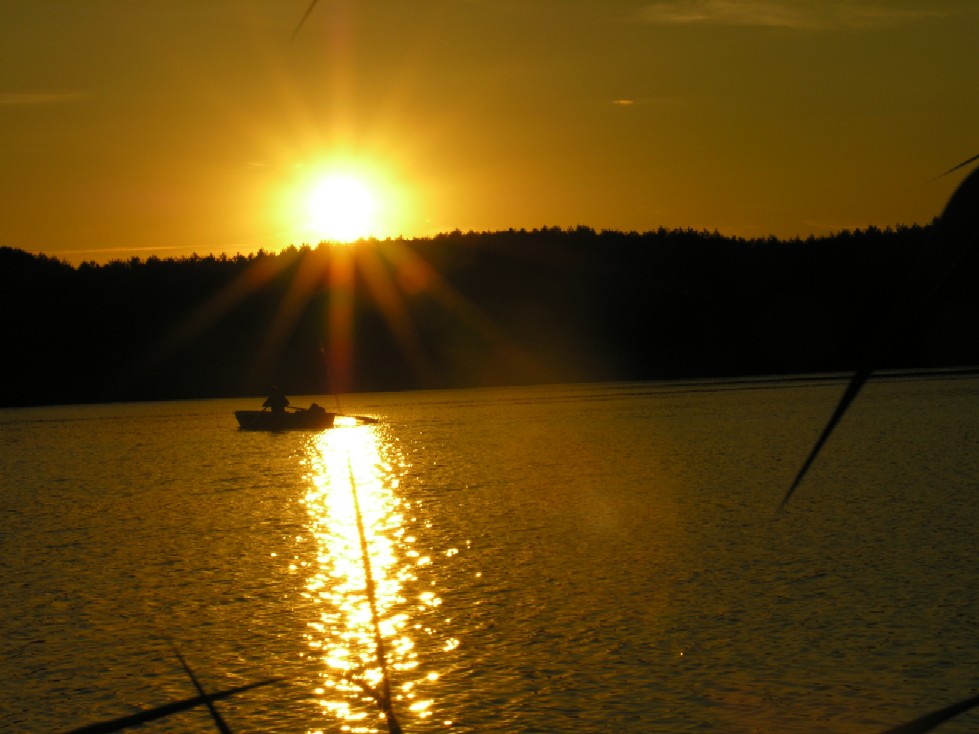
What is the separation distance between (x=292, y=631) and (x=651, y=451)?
31.1 meters

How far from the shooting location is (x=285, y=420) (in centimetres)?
5509

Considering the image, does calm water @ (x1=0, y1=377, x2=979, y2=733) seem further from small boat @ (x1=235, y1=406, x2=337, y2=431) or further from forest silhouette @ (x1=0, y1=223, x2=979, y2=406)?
forest silhouette @ (x1=0, y1=223, x2=979, y2=406)

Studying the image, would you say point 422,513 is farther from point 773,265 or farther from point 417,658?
point 773,265

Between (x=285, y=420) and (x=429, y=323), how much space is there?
103009mm

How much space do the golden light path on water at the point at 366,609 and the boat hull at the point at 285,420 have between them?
22870 millimetres

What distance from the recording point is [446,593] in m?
15.5

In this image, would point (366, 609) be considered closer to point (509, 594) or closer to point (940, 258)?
point (509, 594)

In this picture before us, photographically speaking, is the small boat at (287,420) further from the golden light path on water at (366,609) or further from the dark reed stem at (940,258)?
the dark reed stem at (940,258)

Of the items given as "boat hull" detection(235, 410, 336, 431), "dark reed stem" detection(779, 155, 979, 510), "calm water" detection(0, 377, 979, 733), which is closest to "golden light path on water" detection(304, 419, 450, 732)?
"calm water" detection(0, 377, 979, 733)

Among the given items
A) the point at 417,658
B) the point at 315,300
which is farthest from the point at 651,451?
the point at 315,300

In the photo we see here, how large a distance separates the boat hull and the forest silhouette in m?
77.0

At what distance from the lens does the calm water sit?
10.2m

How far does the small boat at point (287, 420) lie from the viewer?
5406cm

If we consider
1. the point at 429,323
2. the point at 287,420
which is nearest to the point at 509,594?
the point at 287,420
